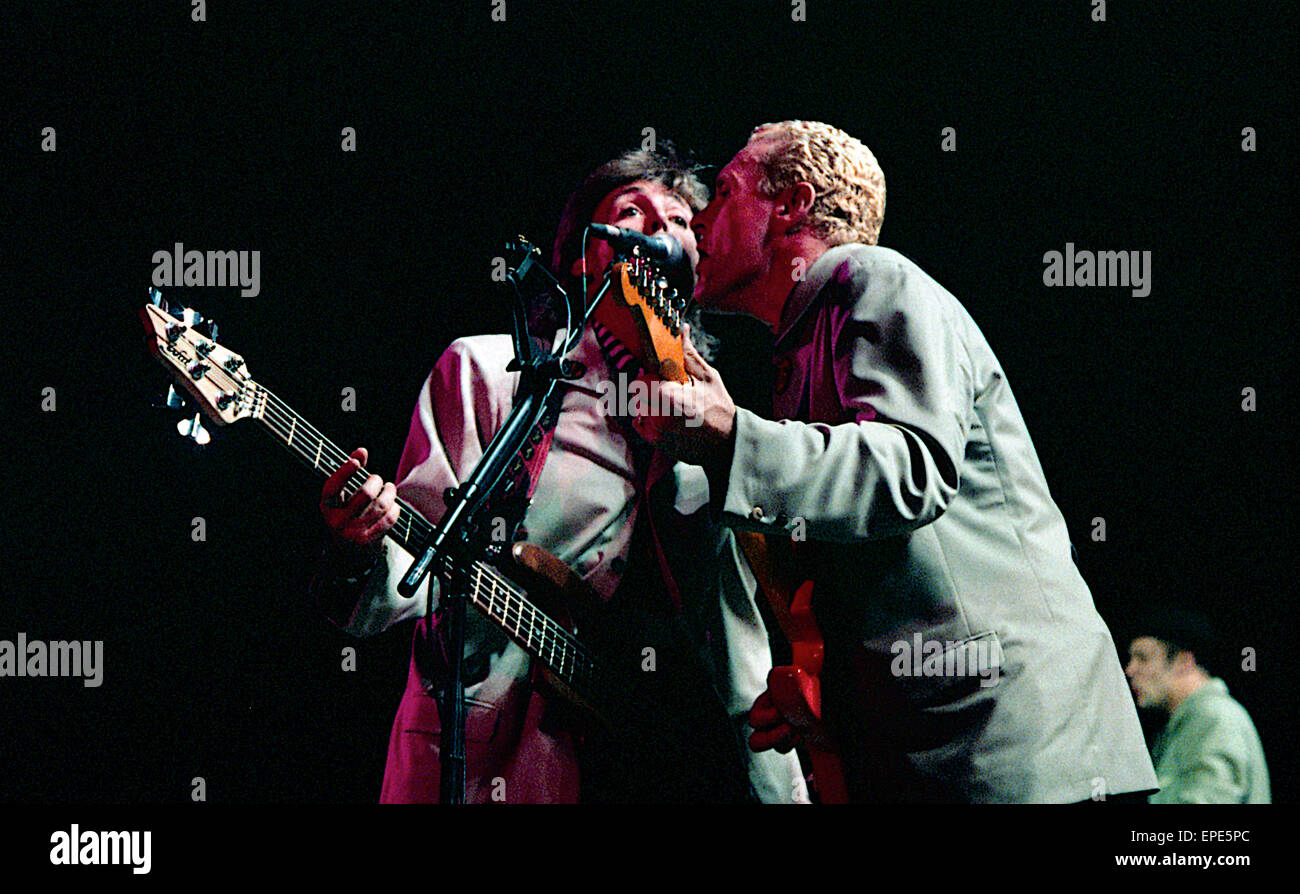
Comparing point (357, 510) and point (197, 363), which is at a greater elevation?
point (197, 363)

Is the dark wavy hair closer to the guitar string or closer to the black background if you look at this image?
the black background

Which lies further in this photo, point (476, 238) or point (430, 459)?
point (476, 238)

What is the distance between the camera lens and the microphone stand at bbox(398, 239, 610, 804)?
2.03 meters

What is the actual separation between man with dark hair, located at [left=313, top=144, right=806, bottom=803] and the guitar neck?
0.28ft

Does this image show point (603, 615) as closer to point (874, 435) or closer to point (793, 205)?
point (793, 205)

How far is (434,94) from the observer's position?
9.33ft

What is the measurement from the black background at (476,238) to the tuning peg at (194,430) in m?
0.45

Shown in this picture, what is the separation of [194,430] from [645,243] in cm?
92

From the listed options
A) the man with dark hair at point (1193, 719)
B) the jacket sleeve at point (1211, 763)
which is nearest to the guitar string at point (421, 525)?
the man with dark hair at point (1193, 719)

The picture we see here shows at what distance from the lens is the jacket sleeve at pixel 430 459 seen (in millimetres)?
2348

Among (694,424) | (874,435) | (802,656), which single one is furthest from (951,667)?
(694,424)

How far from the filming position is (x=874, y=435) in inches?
66.7
